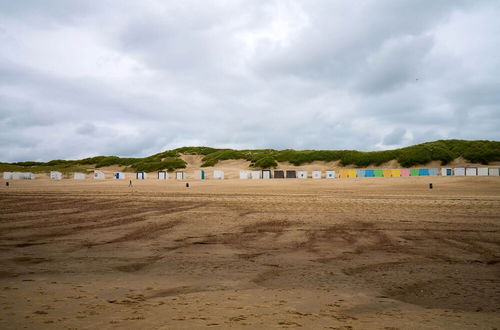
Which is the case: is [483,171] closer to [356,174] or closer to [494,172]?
[494,172]

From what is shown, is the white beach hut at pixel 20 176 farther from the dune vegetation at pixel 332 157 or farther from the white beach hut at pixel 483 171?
the white beach hut at pixel 483 171

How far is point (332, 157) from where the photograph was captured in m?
77.4

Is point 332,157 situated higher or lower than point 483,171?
higher

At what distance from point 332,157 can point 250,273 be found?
7286cm

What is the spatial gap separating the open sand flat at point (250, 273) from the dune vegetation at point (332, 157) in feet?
196

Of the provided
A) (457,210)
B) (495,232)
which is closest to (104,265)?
(495,232)

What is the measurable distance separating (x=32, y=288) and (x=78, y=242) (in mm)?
4361

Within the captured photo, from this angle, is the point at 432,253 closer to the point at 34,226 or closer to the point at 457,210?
the point at 457,210

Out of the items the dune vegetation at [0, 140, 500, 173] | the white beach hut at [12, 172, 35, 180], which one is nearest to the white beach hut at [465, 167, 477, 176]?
the dune vegetation at [0, 140, 500, 173]

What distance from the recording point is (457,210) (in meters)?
16.5

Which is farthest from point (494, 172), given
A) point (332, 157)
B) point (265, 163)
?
point (265, 163)

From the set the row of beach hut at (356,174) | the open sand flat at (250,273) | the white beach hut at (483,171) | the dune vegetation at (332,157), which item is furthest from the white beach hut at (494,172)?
the open sand flat at (250,273)

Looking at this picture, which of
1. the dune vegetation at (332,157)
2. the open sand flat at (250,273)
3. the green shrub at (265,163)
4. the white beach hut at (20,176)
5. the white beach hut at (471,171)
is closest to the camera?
the open sand flat at (250,273)

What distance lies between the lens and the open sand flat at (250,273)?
14.7 ft
